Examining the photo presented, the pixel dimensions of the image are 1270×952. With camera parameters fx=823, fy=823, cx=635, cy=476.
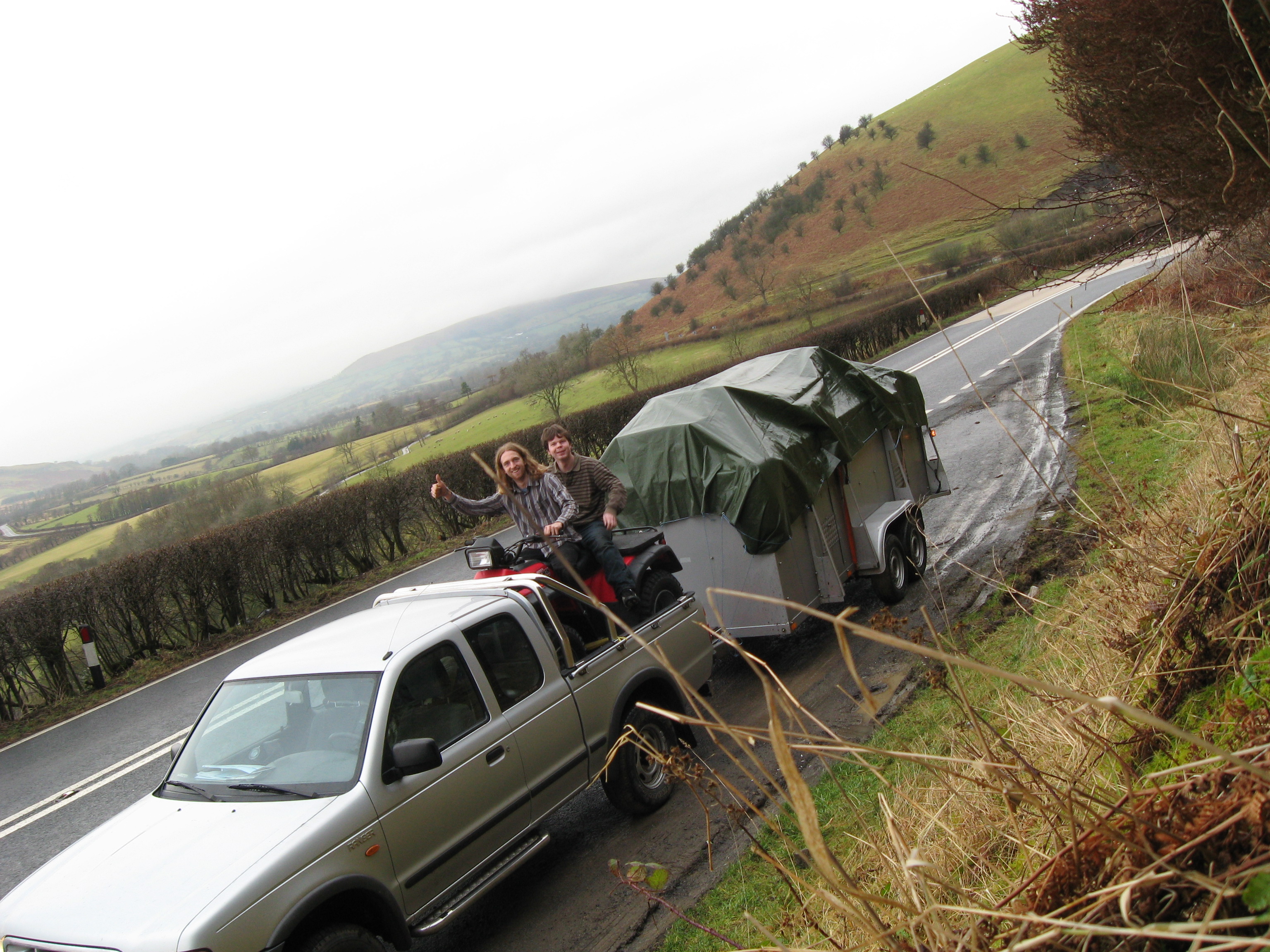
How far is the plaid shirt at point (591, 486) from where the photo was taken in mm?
7340

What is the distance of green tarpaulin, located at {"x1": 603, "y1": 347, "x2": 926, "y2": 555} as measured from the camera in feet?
24.3

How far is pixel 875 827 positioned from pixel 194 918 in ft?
10.2

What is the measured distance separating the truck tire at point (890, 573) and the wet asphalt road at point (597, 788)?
0.21 meters

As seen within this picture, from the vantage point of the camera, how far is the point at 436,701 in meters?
4.79

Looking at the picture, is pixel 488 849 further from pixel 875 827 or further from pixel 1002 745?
pixel 1002 745

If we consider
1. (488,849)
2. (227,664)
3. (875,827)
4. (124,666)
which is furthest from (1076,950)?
(124,666)

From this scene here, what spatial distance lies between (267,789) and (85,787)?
5.65m

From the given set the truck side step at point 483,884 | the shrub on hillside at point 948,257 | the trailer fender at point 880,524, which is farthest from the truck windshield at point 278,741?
the shrub on hillside at point 948,257

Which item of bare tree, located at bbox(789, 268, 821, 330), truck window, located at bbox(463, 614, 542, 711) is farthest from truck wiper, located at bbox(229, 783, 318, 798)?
bare tree, located at bbox(789, 268, 821, 330)

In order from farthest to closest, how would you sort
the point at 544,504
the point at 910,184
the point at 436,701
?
the point at 910,184
the point at 544,504
the point at 436,701

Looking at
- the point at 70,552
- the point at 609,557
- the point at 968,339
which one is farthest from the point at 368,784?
the point at 70,552

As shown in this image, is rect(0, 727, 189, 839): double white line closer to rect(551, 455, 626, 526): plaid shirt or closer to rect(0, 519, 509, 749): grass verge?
rect(0, 519, 509, 749): grass verge

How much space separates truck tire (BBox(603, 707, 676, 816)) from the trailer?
125 centimetres

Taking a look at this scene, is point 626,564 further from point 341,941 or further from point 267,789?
point 341,941
